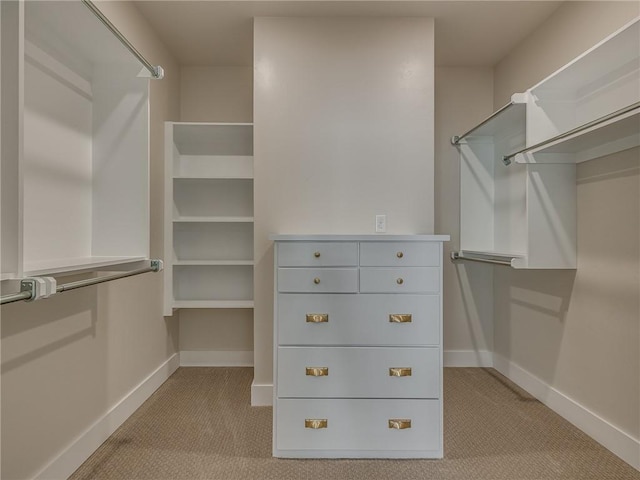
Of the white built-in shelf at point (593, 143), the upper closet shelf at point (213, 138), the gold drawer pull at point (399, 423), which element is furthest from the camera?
the upper closet shelf at point (213, 138)

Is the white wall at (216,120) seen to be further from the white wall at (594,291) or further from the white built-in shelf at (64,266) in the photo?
the white wall at (594,291)

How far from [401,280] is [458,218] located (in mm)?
1614

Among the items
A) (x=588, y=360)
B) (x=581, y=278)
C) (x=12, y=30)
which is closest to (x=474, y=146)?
(x=581, y=278)

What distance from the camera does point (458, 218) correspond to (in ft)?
10.9

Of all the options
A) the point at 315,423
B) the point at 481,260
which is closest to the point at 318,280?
the point at 315,423

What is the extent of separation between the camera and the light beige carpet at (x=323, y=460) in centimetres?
180

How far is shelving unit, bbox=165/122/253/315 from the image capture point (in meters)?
3.09

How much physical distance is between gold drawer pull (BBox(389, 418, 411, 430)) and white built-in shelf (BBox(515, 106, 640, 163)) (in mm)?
1537

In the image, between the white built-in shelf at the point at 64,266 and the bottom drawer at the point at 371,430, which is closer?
the white built-in shelf at the point at 64,266

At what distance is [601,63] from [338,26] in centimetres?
153

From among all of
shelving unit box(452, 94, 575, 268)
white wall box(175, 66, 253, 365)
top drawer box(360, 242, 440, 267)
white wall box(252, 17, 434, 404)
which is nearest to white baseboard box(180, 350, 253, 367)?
white wall box(175, 66, 253, 365)

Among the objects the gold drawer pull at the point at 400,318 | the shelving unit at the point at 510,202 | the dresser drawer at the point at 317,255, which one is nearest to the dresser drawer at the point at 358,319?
the gold drawer pull at the point at 400,318

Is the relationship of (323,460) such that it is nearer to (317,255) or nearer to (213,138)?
(317,255)

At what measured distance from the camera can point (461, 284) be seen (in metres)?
3.29
